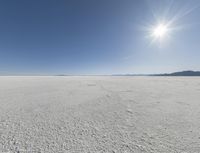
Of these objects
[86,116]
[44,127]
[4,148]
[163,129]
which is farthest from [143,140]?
[4,148]

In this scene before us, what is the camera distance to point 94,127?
9.03 feet

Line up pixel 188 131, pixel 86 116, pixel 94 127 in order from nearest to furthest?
pixel 188 131, pixel 94 127, pixel 86 116

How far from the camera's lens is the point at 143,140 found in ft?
7.30

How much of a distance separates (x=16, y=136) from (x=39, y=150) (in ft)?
2.62

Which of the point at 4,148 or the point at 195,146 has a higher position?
the point at 4,148

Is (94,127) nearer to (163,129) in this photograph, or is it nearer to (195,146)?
(163,129)

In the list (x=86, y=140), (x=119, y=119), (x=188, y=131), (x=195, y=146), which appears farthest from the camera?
(x=119, y=119)

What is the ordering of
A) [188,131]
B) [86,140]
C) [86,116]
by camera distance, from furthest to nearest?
[86,116]
[188,131]
[86,140]

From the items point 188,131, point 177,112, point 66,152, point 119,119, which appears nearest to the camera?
point 66,152

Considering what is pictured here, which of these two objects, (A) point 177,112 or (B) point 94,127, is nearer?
(B) point 94,127

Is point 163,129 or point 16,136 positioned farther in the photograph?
point 163,129

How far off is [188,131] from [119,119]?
5.38 feet

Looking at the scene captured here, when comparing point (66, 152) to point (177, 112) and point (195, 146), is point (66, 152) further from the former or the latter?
point (177, 112)

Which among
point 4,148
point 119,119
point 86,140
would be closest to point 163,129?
point 119,119
